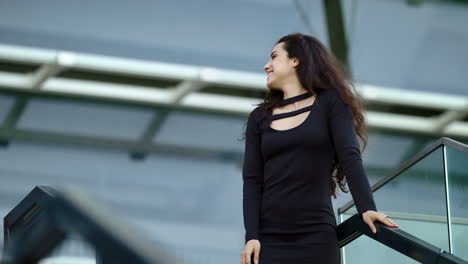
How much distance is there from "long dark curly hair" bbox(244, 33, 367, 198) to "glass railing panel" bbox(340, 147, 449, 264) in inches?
25.1

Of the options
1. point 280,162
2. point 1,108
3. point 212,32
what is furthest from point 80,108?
point 280,162

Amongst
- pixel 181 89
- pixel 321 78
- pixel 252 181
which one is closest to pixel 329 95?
pixel 321 78

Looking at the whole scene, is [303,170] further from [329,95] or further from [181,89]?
[181,89]

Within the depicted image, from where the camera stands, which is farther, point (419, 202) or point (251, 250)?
point (419, 202)

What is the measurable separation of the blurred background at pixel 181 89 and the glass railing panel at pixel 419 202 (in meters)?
5.86

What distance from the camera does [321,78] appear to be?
3090 mm

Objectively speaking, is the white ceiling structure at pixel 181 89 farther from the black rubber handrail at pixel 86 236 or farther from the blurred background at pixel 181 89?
the black rubber handrail at pixel 86 236

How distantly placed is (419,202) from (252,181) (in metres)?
1.28

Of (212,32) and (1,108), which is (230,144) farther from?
(1,108)

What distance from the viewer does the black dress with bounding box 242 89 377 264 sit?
284 cm

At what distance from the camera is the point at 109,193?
1057cm

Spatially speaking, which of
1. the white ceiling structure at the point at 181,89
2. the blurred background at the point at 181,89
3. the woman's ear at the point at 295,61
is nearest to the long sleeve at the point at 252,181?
the woman's ear at the point at 295,61

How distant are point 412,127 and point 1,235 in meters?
8.28

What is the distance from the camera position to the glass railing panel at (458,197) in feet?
11.4
